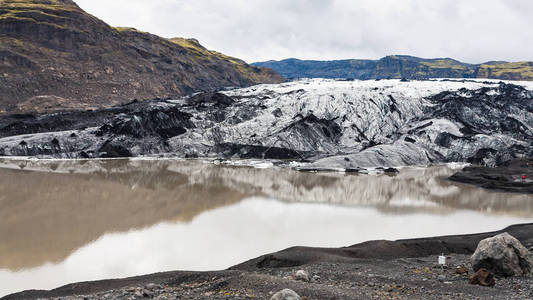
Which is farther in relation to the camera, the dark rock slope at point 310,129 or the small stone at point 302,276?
the dark rock slope at point 310,129

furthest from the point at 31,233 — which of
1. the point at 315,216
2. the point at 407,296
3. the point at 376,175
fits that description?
the point at 376,175

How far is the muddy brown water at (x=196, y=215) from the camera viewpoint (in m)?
10.5

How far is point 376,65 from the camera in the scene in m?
142

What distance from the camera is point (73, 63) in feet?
189

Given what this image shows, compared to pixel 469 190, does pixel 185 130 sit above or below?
above

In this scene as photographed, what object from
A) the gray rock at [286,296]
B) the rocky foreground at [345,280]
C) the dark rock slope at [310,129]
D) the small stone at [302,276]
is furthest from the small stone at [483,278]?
the dark rock slope at [310,129]

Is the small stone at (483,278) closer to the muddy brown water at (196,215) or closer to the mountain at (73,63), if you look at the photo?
the muddy brown water at (196,215)

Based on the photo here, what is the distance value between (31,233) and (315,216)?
34.4 feet

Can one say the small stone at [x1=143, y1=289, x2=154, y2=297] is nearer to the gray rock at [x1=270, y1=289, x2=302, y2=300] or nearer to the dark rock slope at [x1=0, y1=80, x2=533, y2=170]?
the gray rock at [x1=270, y1=289, x2=302, y2=300]

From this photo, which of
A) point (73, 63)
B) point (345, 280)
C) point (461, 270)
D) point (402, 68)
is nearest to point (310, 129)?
point (461, 270)

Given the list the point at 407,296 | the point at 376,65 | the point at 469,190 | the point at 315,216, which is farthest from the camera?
the point at 376,65

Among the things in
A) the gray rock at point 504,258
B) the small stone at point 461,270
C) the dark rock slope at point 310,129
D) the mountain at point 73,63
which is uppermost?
the mountain at point 73,63

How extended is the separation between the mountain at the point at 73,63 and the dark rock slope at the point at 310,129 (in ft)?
37.5

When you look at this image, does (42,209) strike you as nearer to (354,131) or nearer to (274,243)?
(274,243)
